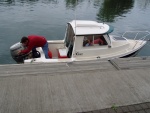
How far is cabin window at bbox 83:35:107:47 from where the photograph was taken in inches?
345

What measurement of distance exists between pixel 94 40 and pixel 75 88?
4.01 metres

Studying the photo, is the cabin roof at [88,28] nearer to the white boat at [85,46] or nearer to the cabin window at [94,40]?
the white boat at [85,46]

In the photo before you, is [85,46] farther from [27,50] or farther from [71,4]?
[71,4]

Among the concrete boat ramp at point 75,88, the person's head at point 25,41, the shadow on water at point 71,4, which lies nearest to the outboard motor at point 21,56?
the person's head at point 25,41

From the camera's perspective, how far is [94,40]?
895 cm

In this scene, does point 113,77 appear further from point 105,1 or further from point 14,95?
point 105,1

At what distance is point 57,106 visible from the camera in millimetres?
4645

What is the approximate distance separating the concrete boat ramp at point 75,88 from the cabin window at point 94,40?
6.61 ft

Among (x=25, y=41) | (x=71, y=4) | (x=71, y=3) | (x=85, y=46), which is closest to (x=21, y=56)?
(x=25, y=41)

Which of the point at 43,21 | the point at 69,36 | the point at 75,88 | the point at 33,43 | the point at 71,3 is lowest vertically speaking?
the point at 71,3

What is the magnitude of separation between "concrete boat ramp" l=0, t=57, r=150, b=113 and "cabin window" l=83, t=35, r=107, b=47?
6.61 feet

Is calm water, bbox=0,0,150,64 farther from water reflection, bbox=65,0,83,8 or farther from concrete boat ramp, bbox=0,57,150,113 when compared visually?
concrete boat ramp, bbox=0,57,150,113

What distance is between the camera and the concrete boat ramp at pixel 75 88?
4.68 meters

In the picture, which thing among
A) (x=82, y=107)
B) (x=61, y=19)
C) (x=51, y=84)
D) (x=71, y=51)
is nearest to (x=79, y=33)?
(x=71, y=51)
